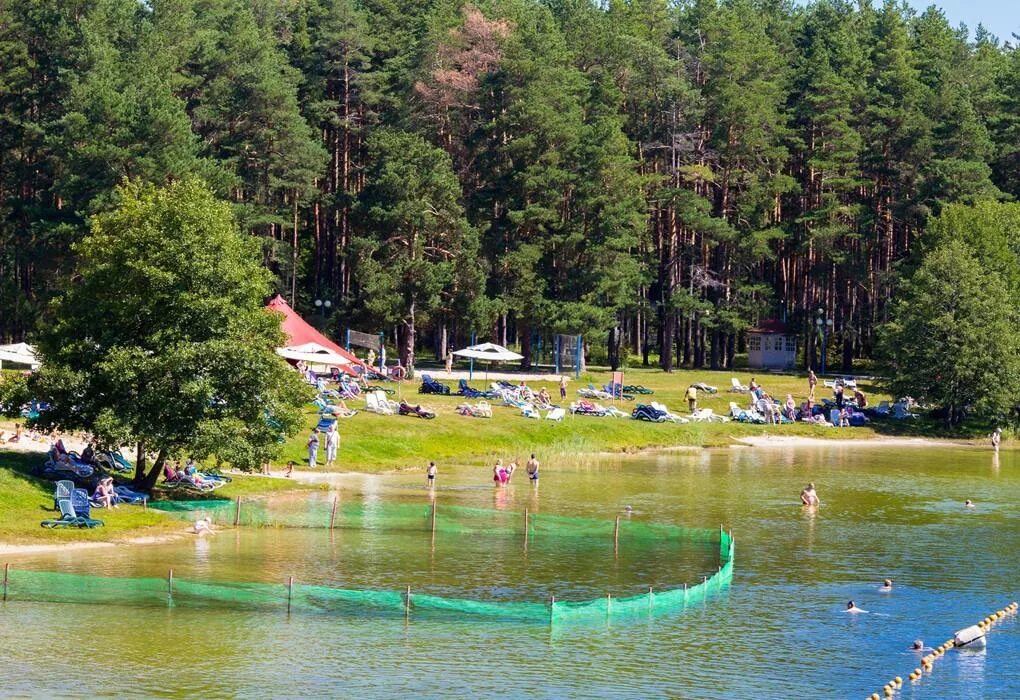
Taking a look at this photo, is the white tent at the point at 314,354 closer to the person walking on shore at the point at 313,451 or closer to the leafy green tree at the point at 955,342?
the person walking on shore at the point at 313,451

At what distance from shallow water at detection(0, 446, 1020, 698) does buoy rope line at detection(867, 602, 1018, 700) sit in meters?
0.22

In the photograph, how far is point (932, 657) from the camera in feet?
95.4

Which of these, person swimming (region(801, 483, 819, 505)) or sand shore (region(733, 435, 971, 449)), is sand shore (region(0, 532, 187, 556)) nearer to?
person swimming (region(801, 483, 819, 505))

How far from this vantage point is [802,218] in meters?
102

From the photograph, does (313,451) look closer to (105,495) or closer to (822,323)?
(105,495)

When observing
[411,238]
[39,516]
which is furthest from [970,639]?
[411,238]

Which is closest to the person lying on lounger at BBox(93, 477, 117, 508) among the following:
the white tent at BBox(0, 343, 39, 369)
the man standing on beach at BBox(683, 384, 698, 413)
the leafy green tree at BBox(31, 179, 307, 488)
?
the leafy green tree at BBox(31, 179, 307, 488)

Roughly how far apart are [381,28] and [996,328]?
55.1 metres

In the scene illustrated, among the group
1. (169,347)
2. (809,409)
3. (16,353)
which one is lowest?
(809,409)

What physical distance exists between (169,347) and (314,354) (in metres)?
26.5

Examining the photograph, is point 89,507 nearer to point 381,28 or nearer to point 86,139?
point 86,139

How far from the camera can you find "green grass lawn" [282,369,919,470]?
193 feet

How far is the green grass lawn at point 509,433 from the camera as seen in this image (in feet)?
193

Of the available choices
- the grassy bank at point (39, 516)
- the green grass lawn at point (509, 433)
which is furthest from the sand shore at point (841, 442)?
the grassy bank at point (39, 516)
